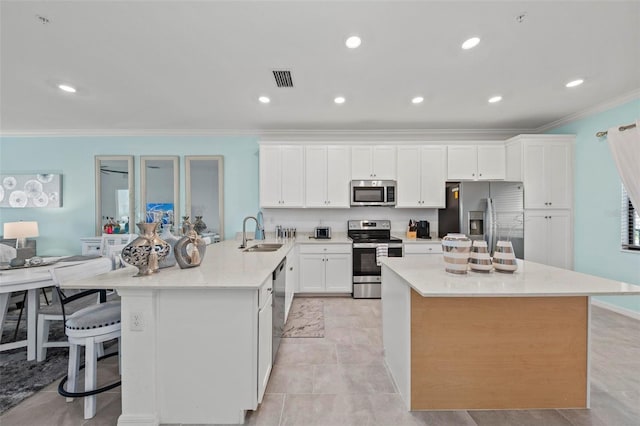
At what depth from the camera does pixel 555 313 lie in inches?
64.6

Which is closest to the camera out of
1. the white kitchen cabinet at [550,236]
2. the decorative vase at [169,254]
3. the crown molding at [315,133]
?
the decorative vase at [169,254]

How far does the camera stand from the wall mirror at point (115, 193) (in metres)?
4.57

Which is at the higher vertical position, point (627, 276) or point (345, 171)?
point (345, 171)

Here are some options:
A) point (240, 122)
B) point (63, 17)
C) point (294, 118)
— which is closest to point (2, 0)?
point (63, 17)

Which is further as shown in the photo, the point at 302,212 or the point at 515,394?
the point at 302,212

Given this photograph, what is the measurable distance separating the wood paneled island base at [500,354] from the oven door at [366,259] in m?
2.23

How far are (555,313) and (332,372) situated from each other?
162 centimetres

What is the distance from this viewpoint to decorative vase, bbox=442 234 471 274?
5.49ft

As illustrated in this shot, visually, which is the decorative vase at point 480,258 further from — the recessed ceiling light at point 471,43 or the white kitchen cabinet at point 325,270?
the white kitchen cabinet at point 325,270

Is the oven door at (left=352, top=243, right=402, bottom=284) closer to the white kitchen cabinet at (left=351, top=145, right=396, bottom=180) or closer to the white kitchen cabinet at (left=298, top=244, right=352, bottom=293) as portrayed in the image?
the white kitchen cabinet at (left=298, top=244, right=352, bottom=293)

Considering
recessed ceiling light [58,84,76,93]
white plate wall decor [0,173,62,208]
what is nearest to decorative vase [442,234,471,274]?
recessed ceiling light [58,84,76,93]

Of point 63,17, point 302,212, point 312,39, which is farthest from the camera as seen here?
point 302,212

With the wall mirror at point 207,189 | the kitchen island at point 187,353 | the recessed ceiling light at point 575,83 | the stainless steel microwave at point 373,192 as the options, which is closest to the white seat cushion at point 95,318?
the kitchen island at point 187,353

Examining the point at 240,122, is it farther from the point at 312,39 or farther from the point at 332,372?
the point at 332,372
